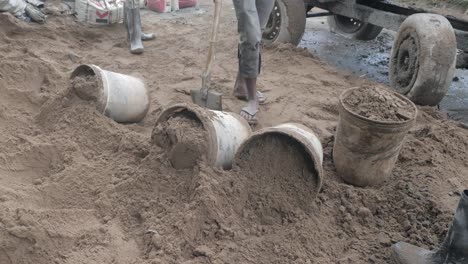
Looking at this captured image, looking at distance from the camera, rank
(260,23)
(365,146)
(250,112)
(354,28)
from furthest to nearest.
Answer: (354,28)
(260,23)
(250,112)
(365,146)

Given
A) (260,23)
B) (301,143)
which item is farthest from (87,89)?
(301,143)

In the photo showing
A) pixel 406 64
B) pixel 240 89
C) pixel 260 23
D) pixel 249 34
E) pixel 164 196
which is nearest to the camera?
pixel 164 196

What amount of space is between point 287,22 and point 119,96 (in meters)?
2.82

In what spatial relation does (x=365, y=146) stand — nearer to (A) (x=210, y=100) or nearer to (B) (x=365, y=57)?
(A) (x=210, y=100)

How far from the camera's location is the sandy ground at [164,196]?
2.52 metres

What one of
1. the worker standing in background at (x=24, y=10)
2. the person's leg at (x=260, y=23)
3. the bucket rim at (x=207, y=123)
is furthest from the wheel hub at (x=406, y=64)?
the worker standing in background at (x=24, y=10)

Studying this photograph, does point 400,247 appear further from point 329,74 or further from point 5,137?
point 329,74

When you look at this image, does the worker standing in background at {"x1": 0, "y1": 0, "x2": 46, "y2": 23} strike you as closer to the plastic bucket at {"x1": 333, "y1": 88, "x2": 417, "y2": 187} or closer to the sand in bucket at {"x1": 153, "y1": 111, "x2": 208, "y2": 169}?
the sand in bucket at {"x1": 153, "y1": 111, "x2": 208, "y2": 169}

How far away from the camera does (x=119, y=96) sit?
3.68 meters

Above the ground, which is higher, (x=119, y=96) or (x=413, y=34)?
(x=413, y=34)

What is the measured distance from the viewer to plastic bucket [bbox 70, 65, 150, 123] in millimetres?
3623

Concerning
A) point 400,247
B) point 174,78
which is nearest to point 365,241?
point 400,247

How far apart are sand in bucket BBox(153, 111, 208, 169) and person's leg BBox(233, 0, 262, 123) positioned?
1.08m

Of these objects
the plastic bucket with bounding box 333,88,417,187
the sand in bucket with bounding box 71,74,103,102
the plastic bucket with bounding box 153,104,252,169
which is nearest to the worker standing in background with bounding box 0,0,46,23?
the sand in bucket with bounding box 71,74,103,102
